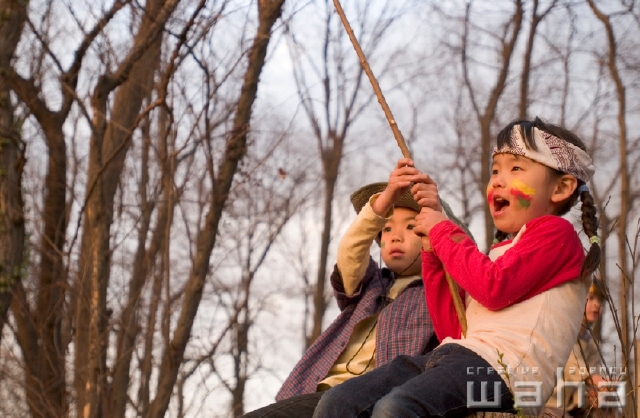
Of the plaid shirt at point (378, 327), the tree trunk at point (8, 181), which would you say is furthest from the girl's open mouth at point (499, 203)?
the tree trunk at point (8, 181)

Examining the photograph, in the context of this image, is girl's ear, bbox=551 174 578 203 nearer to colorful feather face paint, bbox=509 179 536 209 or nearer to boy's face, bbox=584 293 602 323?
colorful feather face paint, bbox=509 179 536 209

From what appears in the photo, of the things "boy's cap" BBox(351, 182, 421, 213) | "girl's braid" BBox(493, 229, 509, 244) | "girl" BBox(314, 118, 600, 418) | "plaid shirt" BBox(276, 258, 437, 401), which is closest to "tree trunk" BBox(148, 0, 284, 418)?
"boy's cap" BBox(351, 182, 421, 213)

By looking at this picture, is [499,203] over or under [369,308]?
over

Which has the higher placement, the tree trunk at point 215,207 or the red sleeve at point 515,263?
the tree trunk at point 215,207

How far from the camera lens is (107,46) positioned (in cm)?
496

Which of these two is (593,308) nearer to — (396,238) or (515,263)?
(396,238)

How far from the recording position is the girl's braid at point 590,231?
8.75 ft

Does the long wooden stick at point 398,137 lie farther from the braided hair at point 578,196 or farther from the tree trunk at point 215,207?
the tree trunk at point 215,207

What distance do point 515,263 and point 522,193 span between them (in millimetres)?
345

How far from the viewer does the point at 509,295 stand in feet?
8.59

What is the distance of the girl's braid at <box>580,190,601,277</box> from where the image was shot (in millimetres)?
2666

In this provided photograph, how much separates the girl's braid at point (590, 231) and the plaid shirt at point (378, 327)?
0.75 meters

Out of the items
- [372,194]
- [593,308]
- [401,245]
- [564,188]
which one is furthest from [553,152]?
[593,308]

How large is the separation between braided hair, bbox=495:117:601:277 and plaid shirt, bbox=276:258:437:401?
0.70 m
